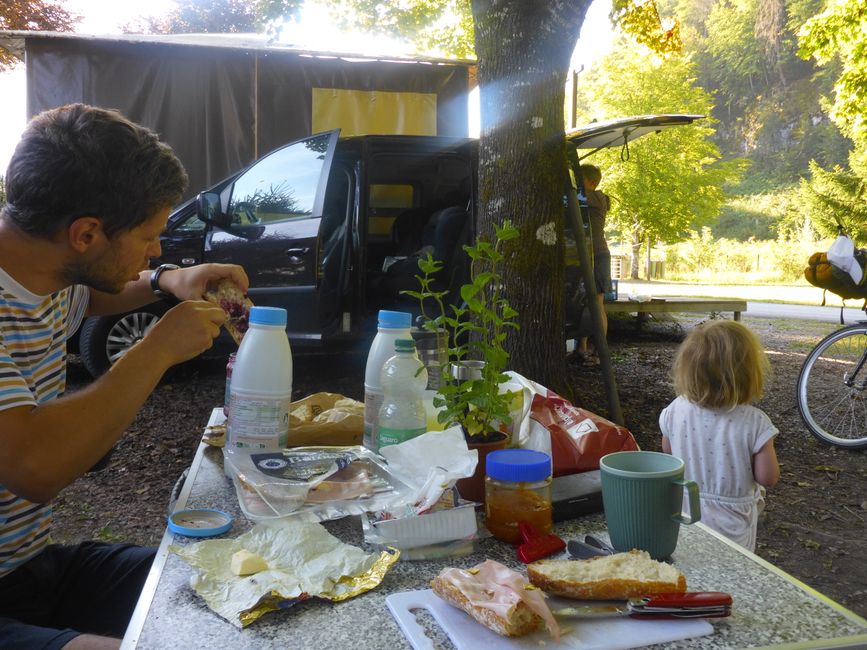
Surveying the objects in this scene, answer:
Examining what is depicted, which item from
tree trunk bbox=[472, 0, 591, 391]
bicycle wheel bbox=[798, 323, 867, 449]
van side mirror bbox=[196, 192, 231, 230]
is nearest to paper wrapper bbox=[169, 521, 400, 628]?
tree trunk bbox=[472, 0, 591, 391]

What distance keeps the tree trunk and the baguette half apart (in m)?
3.13

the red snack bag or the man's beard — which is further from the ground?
the man's beard

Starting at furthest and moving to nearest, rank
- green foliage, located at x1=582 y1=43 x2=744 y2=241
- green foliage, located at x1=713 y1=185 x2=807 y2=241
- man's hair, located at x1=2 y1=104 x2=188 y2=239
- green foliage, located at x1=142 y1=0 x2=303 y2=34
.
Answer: green foliage, located at x1=713 y1=185 x2=807 y2=241 < green foliage, located at x1=582 y1=43 x2=744 y2=241 < green foliage, located at x1=142 y1=0 x2=303 y2=34 < man's hair, located at x1=2 y1=104 x2=188 y2=239

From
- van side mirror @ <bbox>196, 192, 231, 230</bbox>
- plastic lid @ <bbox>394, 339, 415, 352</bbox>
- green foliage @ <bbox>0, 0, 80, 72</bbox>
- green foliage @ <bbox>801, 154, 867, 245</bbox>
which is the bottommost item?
plastic lid @ <bbox>394, 339, 415, 352</bbox>

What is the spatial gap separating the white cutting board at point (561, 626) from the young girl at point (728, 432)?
1761mm

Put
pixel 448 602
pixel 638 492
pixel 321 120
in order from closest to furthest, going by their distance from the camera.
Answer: pixel 448 602
pixel 638 492
pixel 321 120

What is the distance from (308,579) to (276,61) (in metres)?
10.1

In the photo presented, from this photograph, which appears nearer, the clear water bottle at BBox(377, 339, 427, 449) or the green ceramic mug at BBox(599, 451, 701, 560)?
the green ceramic mug at BBox(599, 451, 701, 560)

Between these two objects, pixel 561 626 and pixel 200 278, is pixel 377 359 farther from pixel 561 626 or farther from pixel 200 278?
pixel 561 626

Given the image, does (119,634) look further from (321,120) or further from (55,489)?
(321,120)

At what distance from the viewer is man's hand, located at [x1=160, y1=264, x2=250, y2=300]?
1938 mm

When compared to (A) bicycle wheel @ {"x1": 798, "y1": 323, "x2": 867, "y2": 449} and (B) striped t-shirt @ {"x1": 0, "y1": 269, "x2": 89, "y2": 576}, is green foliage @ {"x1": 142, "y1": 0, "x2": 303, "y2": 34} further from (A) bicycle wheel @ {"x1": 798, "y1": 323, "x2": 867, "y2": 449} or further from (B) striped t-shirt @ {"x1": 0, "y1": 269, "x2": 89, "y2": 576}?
(B) striped t-shirt @ {"x1": 0, "y1": 269, "x2": 89, "y2": 576}

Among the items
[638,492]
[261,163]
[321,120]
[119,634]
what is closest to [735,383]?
[638,492]

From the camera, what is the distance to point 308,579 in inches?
44.3
